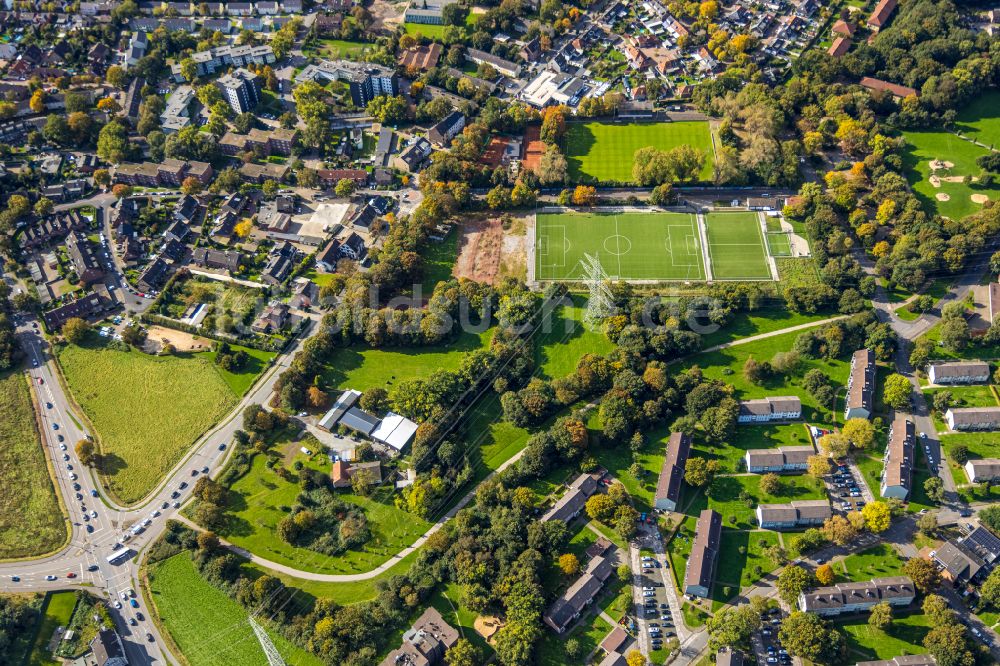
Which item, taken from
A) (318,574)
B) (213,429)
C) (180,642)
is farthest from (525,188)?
(180,642)

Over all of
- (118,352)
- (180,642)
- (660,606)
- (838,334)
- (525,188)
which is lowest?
(180,642)

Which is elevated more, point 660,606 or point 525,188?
point 525,188

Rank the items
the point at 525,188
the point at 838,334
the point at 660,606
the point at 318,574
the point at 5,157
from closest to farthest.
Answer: the point at 660,606 → the point at 318,574 → the point at 838,334 → the point at 525,188 → the point at 5,157

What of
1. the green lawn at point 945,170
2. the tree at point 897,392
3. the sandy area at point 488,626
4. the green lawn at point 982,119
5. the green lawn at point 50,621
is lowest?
the green lawn at point 50,621

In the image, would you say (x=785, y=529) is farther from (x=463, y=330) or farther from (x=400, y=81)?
(x=400, y=81)

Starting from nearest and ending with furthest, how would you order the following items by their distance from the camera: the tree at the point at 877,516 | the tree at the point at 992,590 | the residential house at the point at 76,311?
the tree at the point at 992,590, the tree at the point at 877,516, the residential house at the point at 76,311

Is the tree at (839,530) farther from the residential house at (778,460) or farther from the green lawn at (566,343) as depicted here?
the green lawn at (566,343)

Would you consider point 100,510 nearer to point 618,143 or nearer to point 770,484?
point 770,484

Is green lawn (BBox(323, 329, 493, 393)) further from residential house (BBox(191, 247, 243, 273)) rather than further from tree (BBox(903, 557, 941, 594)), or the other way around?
tree (BBox(903, 557, 941, 594))

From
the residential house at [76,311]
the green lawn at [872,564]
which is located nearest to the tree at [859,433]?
the green lawn at [872,564]
